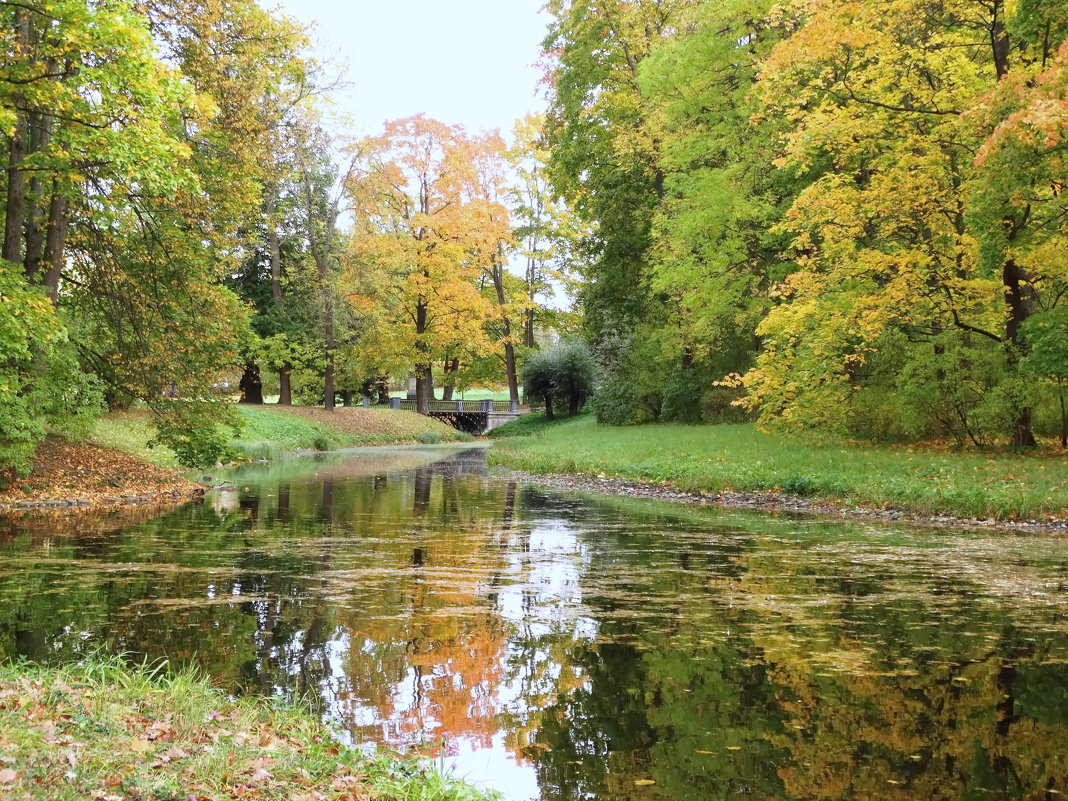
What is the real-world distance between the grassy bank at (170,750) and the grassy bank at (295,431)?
44.5 feet

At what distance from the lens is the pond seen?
4.83 meters

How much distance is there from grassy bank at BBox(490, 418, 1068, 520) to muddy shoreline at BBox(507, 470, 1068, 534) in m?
0.17

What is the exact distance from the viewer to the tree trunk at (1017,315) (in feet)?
56.3

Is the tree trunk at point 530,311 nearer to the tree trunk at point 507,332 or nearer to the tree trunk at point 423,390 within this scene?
the tree trunk at point 507,332

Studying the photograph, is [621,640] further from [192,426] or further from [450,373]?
[450,373]

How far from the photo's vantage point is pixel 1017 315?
17328 millimetres

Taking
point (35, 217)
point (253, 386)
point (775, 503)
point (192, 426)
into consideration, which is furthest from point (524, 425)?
point (35, 217)

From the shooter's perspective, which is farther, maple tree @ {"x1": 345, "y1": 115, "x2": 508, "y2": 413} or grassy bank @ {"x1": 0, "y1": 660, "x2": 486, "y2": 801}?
maple tree @ {"x1": 345, "y1": 115, "x2": 508, "y2": 413}

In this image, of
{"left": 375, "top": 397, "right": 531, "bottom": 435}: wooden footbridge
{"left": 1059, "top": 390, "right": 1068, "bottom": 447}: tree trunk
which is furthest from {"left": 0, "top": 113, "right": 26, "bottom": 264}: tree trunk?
{"left": 375, "top": 397, "right": 531, "bottom": 435}: wooden footbridge

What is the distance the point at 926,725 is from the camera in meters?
5.25

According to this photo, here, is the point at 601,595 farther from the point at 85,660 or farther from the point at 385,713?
the point at 85,660

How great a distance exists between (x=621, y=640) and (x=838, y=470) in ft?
36.7

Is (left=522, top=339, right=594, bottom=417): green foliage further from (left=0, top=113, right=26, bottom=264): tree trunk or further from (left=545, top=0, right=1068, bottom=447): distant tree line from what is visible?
(left=0, top=113, right=26, bottom=264): tree trunk

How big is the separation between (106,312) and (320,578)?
380 inches
